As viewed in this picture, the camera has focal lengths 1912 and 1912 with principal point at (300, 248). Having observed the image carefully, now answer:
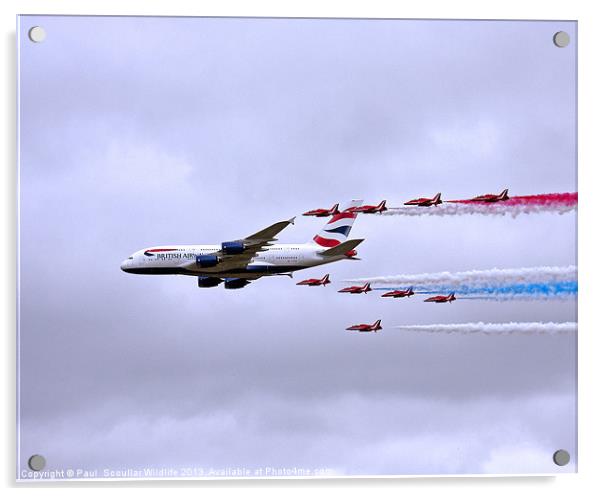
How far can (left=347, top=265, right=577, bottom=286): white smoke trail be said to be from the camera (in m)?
25.5

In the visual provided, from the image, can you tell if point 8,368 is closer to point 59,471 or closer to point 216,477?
point 59,471

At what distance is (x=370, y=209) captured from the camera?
25.7 metres

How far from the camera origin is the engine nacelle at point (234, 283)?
27.3 meters

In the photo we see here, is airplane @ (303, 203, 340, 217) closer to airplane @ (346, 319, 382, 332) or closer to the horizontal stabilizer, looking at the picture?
the horizontal stabilizer

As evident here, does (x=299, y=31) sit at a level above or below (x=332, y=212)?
above

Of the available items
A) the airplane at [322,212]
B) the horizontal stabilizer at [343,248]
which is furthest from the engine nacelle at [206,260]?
the airplane at [322,212]

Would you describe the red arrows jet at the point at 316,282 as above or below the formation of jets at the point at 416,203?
below

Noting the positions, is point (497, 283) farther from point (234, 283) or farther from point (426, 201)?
point (234, 283)

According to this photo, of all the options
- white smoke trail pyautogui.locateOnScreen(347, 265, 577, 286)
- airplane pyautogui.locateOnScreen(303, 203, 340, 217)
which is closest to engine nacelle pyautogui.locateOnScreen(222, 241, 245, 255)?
airplane pyautogui.locateOnScreen(303, 203, 340, 217)

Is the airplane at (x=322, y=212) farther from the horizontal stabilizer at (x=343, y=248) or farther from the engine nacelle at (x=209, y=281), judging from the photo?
the engine nacelle at (x=209, y=281)

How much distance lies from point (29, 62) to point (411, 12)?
16.5 ft

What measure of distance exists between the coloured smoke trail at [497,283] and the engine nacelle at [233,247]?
74.9 inches

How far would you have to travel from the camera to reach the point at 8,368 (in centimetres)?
2473
